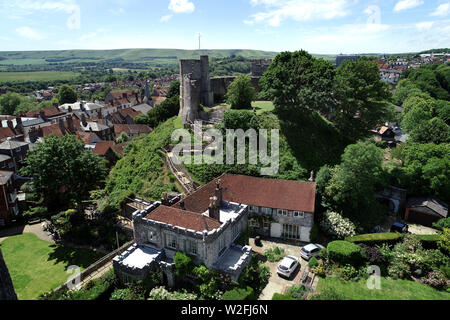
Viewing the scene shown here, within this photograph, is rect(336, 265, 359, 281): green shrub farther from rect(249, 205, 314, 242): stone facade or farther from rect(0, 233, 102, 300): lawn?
rect(0, 233, 102, 300): lawn

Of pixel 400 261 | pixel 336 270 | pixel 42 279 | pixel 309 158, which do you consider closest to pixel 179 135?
pixel 309 158

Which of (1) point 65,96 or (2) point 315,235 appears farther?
(1) point 65,96

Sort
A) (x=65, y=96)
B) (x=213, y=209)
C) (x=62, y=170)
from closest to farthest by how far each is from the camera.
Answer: (x=213, y=209)
(x=62, y=170)
(x=65, y=96)

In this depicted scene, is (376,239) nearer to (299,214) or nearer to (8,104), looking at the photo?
(299,214)

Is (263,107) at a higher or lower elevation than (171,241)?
higher

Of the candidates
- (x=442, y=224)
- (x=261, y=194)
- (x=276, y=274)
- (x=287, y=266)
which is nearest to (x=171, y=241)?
(x=276, y=274)

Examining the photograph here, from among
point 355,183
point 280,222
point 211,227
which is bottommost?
point 280,222

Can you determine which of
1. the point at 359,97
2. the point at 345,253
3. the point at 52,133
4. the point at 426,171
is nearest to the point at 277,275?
the point at 345,253

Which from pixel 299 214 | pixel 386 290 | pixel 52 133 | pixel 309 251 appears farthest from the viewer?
pixel 52 133
